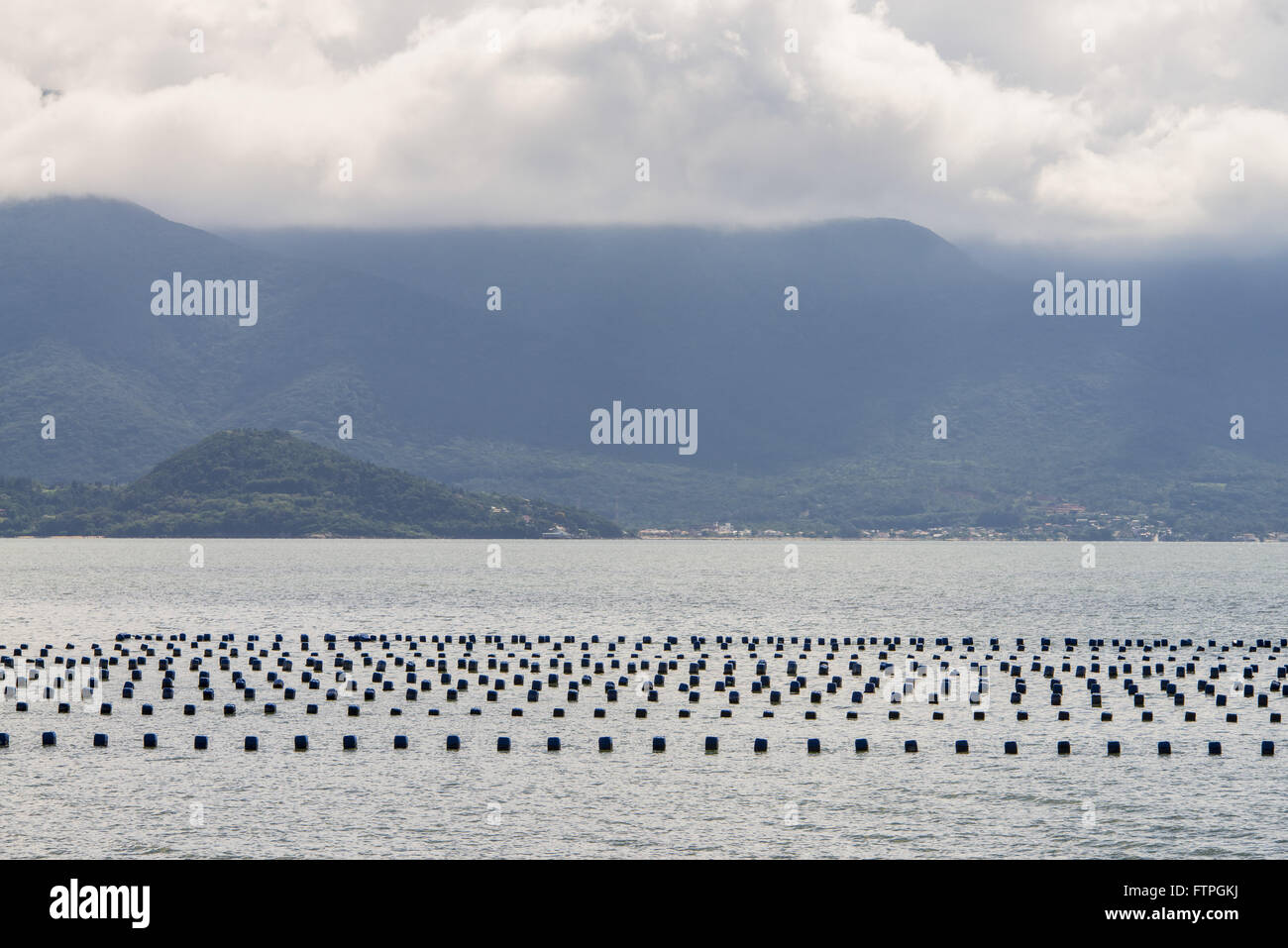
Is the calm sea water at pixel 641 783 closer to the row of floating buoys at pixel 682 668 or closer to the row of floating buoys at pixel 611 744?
the row of floating buoys at pixel 611 744

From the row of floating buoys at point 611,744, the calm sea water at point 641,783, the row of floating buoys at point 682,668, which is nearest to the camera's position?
the calm sea water at point 641,783

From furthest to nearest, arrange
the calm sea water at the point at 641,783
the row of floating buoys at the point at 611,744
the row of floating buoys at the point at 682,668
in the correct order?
the row of floating buoys at the point at 682,668 → the row of floating buoys at the point at 611,744 → the calm sea water at the point at 641,783

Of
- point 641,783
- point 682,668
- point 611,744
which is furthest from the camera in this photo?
point 682,668

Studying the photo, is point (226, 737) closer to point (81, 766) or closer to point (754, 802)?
point (81, 766)

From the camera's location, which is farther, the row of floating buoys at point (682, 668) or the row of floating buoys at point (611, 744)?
the row of floating buoys at point (682, 668)

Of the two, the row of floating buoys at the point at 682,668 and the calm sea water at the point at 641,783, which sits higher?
the row of floating buoys at the point at 682,668

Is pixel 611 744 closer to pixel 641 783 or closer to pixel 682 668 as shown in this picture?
pixel 641 783

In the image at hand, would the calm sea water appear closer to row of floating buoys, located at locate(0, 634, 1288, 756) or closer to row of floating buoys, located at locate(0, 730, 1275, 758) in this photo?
row of floating buoys, located at locate(0, 730, 1275, 758)

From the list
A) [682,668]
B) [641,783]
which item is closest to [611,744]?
[641,783]

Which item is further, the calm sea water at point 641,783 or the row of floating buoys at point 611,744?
the row of floating buoys at point 611,744

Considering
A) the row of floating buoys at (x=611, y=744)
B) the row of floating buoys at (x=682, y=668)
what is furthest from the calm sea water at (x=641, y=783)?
the row of floating buoys at (x=682, y=668)

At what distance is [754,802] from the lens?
45469mm
